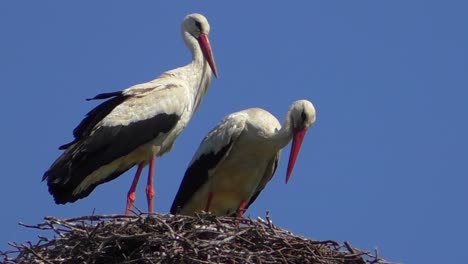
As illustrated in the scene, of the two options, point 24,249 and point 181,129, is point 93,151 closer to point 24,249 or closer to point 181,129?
point 181,129

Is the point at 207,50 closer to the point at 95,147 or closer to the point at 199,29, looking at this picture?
the point at 199,29

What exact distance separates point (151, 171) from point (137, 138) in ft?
1.28

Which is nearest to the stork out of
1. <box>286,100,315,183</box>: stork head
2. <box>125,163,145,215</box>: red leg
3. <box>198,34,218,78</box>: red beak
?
<box>125,163,145,215</box>: red leg

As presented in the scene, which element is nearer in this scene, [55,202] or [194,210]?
[55,202]

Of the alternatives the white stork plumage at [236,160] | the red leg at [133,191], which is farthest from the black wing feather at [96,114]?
the white stork plumage at [236,160]

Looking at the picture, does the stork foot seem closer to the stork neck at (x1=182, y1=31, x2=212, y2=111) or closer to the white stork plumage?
the white stork plumage

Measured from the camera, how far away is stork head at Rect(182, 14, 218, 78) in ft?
47.0

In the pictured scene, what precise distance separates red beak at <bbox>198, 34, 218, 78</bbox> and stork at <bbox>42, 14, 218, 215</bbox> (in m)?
0.17

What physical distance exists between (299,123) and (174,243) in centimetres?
262

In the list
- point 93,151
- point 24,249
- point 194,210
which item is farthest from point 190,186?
point 24,249

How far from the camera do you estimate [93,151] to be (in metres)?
13.1

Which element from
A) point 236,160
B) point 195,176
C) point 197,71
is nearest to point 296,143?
point 236,160

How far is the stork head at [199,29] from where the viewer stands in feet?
47.0

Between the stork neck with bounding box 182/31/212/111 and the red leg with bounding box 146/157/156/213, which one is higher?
the stork neck with bounding box 182/31/212/111
